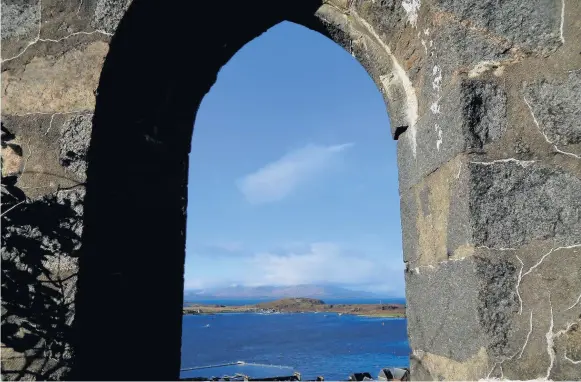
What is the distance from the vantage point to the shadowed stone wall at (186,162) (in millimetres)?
1404

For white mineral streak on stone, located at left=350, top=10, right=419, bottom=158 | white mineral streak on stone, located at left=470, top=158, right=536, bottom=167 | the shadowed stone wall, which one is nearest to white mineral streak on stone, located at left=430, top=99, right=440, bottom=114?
the shadowed stone wall

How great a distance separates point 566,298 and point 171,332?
1798 mm

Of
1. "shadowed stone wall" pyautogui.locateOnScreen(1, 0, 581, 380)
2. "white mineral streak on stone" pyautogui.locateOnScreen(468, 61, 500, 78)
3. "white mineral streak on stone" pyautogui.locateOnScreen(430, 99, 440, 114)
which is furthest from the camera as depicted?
"white mineral streak on stone" pyautogui.locateOnScreen(430, 99, 440, 114)

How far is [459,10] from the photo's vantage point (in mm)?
1637

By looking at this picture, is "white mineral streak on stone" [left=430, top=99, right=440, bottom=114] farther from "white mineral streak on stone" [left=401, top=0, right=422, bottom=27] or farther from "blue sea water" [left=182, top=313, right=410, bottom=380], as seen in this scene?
"blue sea water" [left=182, top=313, right=410, bottom=380]

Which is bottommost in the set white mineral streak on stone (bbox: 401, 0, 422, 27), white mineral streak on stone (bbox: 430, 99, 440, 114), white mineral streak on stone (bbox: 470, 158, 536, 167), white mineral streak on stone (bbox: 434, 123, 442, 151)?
white mineral streak on stone (bbox: 470, 158, 536, 167)

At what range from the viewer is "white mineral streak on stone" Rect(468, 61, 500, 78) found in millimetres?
1550

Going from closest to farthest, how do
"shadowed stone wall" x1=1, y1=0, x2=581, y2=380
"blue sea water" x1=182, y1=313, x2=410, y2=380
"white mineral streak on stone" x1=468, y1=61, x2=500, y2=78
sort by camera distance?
"shadowed stone wall" x1=1, y1=0, x2=581, y2=380 < "white mineral streak on stone" x1=468, y1=61, x2=500, y2=78 < "blue sea water" x1=182, y1=313, x2=410, y2=380

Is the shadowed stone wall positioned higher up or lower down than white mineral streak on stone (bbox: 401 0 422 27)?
lower down

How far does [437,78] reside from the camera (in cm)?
168

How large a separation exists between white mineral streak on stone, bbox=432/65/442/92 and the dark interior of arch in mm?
599

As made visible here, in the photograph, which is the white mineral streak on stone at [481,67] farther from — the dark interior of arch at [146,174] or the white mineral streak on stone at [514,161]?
the dark interior of arch at [146,174]

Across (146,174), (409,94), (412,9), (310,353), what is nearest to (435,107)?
(409,94)

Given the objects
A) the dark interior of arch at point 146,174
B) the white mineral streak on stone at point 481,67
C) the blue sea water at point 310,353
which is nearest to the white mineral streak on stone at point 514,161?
the white mineral streak on stone at point 481,67
